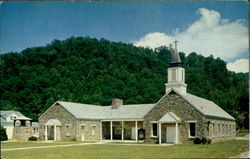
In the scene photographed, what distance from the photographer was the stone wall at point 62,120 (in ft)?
105

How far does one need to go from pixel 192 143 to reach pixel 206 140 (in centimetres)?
119

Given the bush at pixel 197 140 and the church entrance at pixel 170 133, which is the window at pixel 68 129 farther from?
the bush at pixel 197 140

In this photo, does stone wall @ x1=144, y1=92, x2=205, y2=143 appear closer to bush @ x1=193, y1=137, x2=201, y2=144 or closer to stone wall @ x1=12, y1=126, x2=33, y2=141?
bush @ x1=193, y1=137, x2=201, y2=144

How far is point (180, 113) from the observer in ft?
91.9

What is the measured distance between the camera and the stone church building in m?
27.6

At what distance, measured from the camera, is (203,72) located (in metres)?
25.1

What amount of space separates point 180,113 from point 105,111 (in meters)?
10.2

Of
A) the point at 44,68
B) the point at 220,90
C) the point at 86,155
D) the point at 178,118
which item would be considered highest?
the point at 44,68

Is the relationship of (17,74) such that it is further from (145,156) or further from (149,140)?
(145,156)

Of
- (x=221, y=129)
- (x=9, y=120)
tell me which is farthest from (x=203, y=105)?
(x=9, y=120)

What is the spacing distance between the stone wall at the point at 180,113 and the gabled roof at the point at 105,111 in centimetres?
261

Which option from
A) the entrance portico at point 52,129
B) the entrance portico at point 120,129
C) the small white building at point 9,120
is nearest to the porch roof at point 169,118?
the entrance portico at point 120,129

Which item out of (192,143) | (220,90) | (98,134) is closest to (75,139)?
(98,134)

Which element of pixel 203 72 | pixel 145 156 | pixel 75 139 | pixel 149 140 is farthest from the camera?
pixel 75 139
